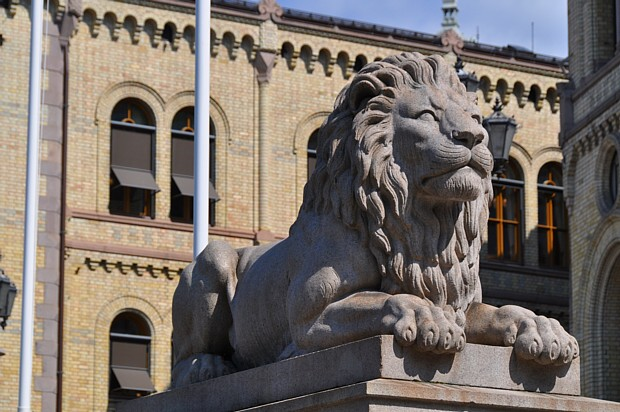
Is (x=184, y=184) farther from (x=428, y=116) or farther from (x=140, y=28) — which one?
(x=428, y=116)

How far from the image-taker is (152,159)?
3984 centimetres

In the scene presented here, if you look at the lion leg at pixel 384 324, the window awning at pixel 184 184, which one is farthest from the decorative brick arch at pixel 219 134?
the lion leg at pixel 384 324

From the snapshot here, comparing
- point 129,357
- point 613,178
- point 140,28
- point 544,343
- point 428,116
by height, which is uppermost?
point 140,28

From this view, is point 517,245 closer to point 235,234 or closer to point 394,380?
point 235,234

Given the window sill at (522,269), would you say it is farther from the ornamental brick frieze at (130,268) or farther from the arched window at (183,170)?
the ornamental brick frieze at (130,268)

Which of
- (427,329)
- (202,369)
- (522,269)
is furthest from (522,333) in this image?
(522,269)

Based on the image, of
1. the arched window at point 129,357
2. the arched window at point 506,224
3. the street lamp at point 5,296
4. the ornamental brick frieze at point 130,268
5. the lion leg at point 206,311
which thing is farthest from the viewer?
the arched window at point 506,224

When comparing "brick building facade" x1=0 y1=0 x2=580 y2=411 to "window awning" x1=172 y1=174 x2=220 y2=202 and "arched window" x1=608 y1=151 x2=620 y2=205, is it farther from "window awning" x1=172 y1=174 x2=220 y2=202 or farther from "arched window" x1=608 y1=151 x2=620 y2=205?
"arched window" x1=608 y1=151 x2=620 y2=205

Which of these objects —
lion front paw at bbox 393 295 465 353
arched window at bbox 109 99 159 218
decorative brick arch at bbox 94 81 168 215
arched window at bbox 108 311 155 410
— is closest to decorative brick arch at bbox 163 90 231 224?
decorative brick arch at bbox 94 81 168 215

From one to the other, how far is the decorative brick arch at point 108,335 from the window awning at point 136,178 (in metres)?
2.56

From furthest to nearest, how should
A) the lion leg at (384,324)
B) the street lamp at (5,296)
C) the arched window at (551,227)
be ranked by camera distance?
1. the arched window at (551,227)
2. the street lamp at (5,296)
3. the lion leg at (384,324)

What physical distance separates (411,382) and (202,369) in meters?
2.08

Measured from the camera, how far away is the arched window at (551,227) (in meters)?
44.4

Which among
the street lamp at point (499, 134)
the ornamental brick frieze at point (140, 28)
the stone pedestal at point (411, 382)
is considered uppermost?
the ornamental brick frieze at point (140, 28)
